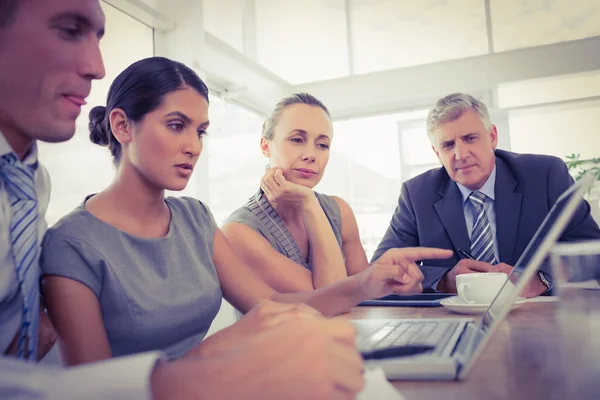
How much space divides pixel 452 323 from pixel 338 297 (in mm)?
398

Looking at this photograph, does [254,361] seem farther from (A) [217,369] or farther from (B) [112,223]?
(B) [112,223]

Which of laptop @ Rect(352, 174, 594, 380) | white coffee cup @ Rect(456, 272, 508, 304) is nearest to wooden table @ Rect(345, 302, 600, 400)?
laptop @ Rect(352, 174, 594, 380)

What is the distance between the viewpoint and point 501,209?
79.0 inches

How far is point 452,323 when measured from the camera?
89 centimetres

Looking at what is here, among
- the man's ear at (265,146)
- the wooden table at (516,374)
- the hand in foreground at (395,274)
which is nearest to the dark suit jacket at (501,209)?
the man's ear at (265,146)

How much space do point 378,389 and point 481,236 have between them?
1.66 m

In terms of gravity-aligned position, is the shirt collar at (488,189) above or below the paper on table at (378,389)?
above

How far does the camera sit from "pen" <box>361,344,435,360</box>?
2.04 feet

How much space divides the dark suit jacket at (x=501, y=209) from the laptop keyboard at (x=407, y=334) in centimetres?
112

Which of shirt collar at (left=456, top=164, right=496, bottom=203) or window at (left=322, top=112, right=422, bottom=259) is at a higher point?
window at (left=322, top=112, right=422, bottom=259)

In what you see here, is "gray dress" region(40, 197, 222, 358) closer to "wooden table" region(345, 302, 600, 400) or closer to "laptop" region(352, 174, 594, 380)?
"laptop" region(352, 174, 594, 380)

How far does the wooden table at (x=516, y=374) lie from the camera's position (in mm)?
499

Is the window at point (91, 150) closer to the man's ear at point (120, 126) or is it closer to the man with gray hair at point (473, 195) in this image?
the man's ear at point (120, 126)

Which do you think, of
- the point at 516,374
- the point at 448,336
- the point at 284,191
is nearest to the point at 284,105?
the point at 284,191
